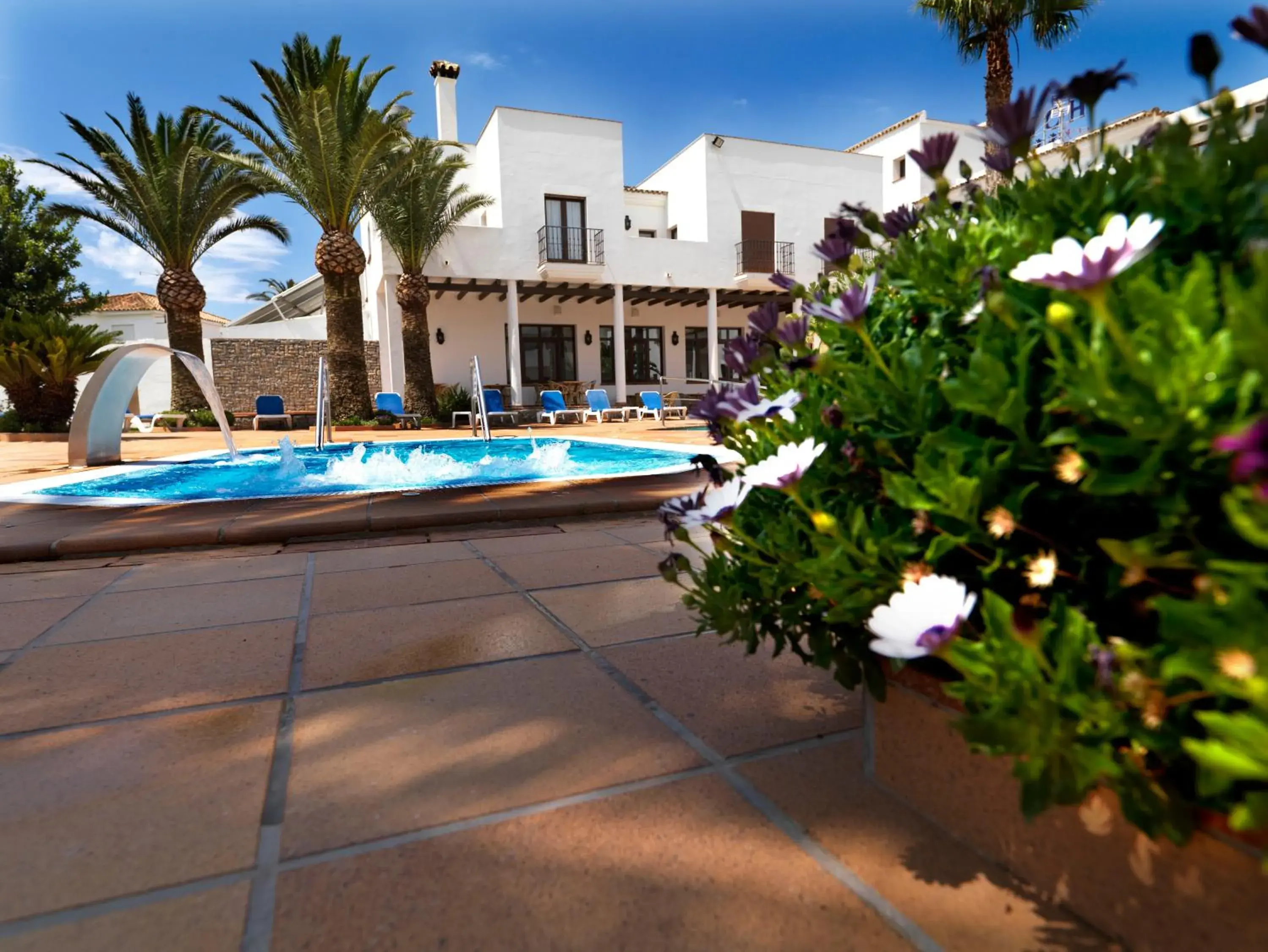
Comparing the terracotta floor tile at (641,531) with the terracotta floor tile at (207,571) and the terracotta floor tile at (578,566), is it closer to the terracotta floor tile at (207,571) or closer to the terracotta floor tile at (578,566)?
the terracotta floor tile at (578,566)

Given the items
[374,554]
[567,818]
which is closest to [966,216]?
[567,818]

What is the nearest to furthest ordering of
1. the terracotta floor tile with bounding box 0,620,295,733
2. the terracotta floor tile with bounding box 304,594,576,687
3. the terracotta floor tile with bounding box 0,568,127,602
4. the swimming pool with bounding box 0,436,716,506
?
1. the terracotta floor tile with bounding box 0,620,295,733
2. the terracotta floor tile with bounding box 304,594,576,687
3. the terracotta floor tile with bounding box 0,568,127,602
4. the swimming pool with bounding box 0,436,716,506

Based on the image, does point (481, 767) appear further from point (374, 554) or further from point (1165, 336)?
point (374, 554)

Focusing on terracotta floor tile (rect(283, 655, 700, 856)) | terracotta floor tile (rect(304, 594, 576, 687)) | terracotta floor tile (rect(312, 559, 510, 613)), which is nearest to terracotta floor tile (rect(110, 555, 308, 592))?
terracotta floor tile (rect(312, 559, 510, 613))

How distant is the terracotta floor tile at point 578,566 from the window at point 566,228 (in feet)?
56.5

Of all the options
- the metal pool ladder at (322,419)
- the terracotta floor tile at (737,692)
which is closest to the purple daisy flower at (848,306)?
the terracotta floor tile at (737,692)

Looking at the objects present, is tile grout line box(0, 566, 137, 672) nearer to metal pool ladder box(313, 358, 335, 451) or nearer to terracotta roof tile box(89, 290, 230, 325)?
metal pool ladder box(313, 358, 335, 451)

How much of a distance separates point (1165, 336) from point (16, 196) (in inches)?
1156

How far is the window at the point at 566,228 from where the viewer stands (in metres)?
19.9

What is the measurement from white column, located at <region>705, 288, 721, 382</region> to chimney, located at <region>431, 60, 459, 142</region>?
8.58 m

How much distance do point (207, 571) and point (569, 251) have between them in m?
17.8

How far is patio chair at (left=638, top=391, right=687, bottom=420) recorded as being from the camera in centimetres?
1883

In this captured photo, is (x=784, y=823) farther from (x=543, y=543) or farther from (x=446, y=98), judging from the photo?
(x=446, y=98)

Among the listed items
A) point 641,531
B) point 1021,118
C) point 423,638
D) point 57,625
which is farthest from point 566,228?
point 1021,118
